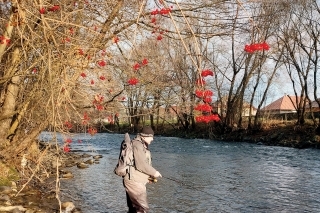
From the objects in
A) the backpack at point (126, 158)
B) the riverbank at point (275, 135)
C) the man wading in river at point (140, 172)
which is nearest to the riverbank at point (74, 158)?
the riverbank at point (275, 135)

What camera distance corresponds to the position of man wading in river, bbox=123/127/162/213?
593 cm

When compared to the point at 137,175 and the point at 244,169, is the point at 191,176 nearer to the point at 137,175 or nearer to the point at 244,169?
the point at 244,169

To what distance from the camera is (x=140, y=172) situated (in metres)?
6.04

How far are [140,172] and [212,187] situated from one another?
575 centimetres

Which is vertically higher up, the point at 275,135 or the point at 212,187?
the point at 275,135

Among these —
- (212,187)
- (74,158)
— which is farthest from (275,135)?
(212,187)

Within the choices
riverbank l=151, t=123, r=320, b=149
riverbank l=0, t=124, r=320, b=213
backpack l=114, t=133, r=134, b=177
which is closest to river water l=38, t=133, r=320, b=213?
riverbank l=0, t=124, r=320, b=213

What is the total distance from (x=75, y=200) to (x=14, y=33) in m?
4.05

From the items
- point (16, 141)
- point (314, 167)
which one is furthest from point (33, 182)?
point (314, 167)

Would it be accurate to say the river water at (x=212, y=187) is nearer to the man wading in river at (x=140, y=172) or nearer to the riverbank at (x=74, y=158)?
the riverbank at (x=74, y=158)

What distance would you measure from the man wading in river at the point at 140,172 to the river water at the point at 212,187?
51.1 inches

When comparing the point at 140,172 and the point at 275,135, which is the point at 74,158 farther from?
the point at 275,135

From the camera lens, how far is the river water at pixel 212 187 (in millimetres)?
9125

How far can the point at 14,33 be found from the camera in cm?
808
